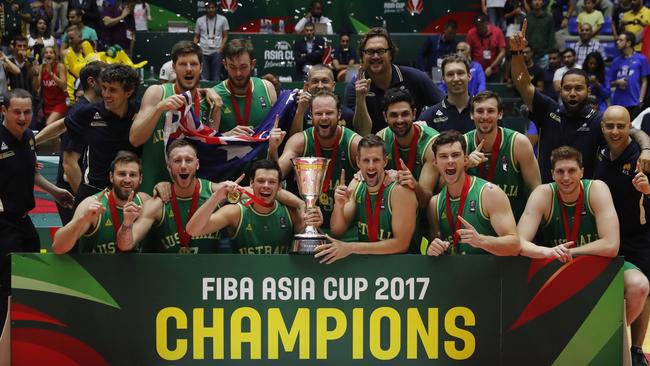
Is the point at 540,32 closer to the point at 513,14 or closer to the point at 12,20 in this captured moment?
the point at 513,14

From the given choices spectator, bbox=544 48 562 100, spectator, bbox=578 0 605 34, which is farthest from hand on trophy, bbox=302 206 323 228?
spectator, bbox=578 0 605 34

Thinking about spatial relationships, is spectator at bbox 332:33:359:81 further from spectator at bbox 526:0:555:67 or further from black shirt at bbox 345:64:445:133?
black shirt at bbox 345:64:445:133

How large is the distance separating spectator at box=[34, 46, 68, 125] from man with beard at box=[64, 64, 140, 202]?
8238 millimetres

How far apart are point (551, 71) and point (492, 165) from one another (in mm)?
9576

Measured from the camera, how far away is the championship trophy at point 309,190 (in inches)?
260

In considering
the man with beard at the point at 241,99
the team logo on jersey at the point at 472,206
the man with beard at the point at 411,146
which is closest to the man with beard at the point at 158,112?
the man with beard at the point at 241,99

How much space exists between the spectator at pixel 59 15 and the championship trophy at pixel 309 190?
1224 cm

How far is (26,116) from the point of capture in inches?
294

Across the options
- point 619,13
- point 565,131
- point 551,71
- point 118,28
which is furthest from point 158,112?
point 619,13

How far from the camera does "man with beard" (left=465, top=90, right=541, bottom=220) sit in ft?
24.1

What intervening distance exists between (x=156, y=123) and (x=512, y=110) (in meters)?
9.19

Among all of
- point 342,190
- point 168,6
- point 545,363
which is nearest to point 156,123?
point 342,190

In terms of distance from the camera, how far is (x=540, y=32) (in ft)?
57.7

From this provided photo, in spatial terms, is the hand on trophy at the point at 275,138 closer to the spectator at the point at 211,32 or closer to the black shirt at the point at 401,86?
the black shirt at the point at 401,86
